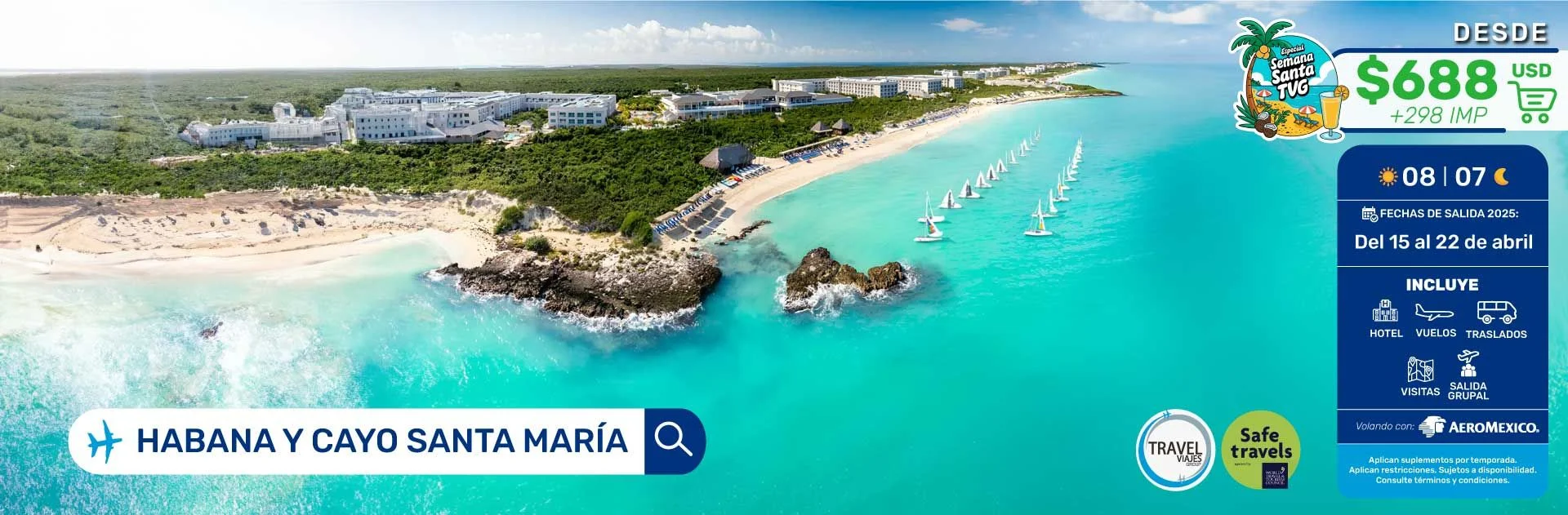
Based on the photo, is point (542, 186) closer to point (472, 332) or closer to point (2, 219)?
point (472, 332)

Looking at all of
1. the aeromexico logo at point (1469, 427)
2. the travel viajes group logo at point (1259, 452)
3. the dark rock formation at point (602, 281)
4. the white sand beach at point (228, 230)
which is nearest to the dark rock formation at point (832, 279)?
the dark rock formation at point (602, 281)

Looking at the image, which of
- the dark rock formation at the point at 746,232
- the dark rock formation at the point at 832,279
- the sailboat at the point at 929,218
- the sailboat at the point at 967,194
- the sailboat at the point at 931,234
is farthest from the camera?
the sailboat at the point at 967,194

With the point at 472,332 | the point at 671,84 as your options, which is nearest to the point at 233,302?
the point at 472,332

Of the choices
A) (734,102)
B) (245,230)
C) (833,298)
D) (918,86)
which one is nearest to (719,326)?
(833,298)

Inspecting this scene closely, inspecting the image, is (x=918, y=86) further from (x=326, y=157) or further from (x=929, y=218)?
(x=326, y=157)

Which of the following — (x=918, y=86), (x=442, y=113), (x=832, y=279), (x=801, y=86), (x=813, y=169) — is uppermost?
(x=918, y=86)

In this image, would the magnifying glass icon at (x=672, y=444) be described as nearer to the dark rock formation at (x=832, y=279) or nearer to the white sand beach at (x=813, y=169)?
the dark rock formation at (x=832, y=279)
